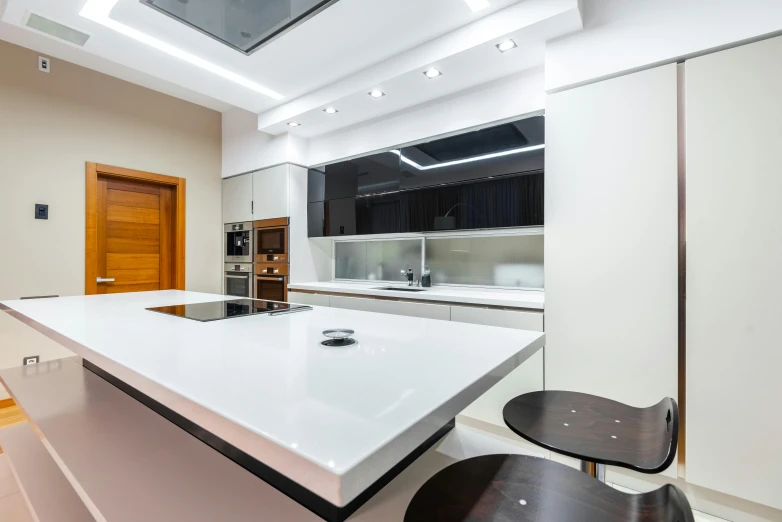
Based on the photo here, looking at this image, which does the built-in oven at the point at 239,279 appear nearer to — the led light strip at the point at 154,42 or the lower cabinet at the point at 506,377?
the led light strip at the point at 154,42

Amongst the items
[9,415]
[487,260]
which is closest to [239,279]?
[9,415]

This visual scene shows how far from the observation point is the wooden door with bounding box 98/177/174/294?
3527mm

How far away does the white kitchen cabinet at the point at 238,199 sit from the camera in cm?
402

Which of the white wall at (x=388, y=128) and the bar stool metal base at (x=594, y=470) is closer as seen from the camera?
the bar stool metal base at (x=594, y=470)

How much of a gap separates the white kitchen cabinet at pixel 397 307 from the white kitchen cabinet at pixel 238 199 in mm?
1676

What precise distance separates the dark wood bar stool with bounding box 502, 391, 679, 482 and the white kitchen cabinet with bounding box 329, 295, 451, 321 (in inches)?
50.1

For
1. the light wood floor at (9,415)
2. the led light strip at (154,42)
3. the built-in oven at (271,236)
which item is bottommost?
the light wood floor at (9,415)

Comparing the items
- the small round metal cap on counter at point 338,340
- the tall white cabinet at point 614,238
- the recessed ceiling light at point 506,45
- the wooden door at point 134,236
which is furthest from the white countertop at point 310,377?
the wooden door at point 134,236

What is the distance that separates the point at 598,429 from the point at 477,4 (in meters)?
2.16

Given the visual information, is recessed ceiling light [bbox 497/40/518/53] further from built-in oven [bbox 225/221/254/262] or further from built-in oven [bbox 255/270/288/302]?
built-in oven [bbox 225/221/254/262]

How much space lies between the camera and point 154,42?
7.86 ft

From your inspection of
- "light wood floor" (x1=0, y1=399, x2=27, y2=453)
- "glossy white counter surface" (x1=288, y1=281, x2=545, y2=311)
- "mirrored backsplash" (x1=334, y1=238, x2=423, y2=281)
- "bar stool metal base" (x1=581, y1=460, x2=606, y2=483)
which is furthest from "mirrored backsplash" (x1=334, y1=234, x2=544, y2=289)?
"light wood floor" (x1=0, y1=399, x2=27, y2=453)

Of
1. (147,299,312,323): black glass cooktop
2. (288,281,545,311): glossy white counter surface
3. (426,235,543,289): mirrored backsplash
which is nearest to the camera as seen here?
(147,299,312,323): black glass cooktop

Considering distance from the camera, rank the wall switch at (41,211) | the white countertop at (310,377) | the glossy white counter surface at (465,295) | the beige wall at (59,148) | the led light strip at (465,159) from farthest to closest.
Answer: the wall switch at (41,211), the beige wall at (59,148), the led light strip at (465,159), the glossy white counter surface at (465,295), the white countertop at (310,377)
